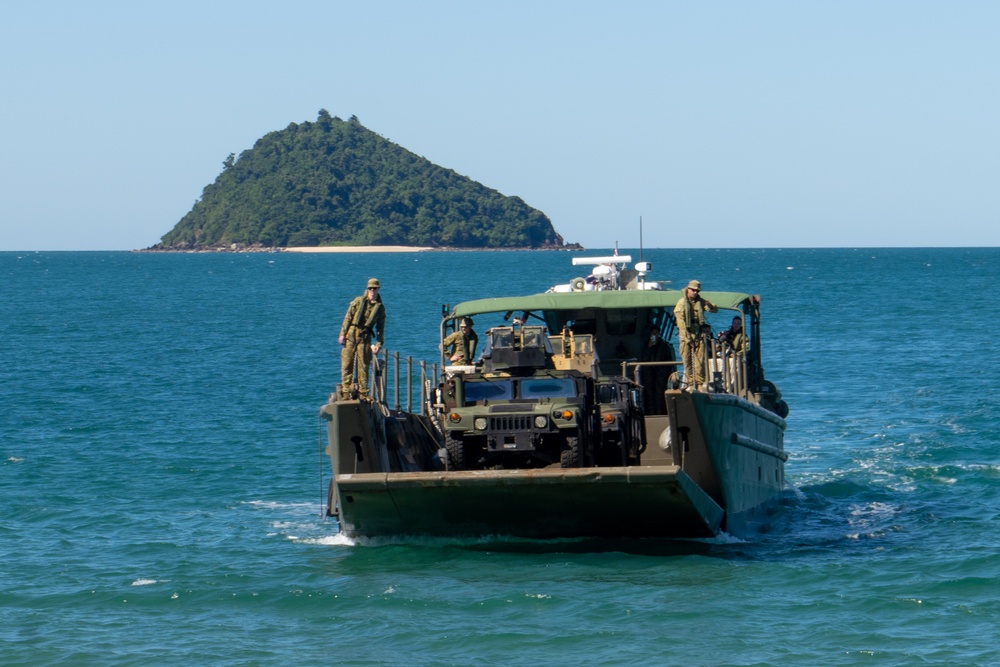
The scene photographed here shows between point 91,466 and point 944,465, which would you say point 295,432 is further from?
point 944,465

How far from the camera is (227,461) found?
89.8ft

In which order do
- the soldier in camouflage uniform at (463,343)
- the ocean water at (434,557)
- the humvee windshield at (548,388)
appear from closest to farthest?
the ocean water at (434,557)
the humvee windshield at (548,388)
the soldier in camouflage uniform at (463,343)

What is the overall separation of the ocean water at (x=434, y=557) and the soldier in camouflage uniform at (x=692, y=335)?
211 centimetres

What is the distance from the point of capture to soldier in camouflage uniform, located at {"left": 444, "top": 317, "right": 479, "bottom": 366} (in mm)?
21438

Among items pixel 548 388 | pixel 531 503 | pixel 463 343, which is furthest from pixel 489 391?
pixel 463 343

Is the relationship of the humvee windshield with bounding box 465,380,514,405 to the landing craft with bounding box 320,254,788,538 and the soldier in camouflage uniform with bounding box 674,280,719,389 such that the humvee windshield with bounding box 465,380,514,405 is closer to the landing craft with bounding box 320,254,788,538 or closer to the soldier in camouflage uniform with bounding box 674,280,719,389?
the landing craft with bounding box 320,254,788,538

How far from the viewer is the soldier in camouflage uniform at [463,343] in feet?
70.3

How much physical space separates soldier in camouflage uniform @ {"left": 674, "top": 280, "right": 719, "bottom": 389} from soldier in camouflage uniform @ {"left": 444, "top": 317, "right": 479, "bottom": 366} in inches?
155

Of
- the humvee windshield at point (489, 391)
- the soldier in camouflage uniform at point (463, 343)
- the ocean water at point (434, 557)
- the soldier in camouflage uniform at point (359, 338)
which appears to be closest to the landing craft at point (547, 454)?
the humvee windshield at point (489, 391)

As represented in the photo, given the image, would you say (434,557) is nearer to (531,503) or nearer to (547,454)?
(531,503)

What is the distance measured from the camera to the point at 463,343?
21.5 m

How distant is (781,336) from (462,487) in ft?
125

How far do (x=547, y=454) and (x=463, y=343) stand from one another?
12.0ft

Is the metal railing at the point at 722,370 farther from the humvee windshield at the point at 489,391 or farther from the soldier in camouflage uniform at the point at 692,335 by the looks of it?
the humvee windshield at the point at 489,391
